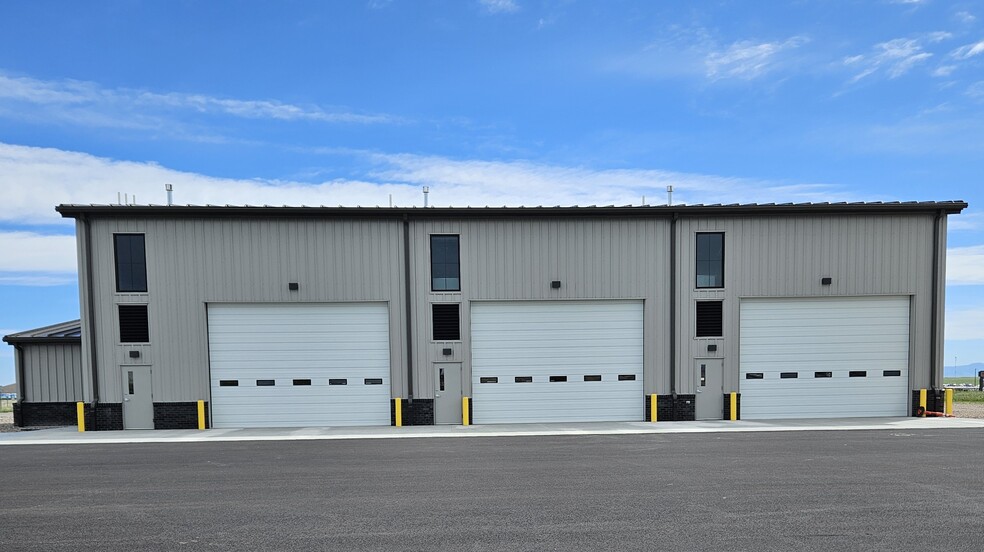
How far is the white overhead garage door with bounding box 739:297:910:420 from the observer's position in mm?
15672

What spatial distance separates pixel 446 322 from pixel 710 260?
8.28 meters

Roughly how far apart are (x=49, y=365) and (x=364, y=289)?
1018 cm

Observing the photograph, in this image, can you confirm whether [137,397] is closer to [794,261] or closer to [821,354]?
[794,261]

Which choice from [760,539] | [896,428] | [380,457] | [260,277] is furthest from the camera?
[260,277]

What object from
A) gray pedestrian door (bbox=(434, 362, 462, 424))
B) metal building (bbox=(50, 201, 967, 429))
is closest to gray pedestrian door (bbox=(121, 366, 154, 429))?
metal building (bbox=(50, 201, 967, 429))

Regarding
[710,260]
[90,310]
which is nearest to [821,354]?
[710,260]

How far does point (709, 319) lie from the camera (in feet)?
51.1

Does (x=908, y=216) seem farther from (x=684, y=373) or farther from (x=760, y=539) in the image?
(x=760, y=539)

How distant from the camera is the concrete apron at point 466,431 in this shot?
1323cm

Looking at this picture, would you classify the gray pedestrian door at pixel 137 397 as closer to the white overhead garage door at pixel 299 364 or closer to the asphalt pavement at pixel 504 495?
the white overhead garage door at pixel 299 364

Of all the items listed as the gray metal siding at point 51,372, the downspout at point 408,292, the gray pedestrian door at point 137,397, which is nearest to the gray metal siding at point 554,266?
the downspout at point 408,292

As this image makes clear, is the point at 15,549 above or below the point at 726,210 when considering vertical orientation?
below

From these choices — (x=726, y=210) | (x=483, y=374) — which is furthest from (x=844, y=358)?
(x=483, y=374)

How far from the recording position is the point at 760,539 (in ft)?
19.8
